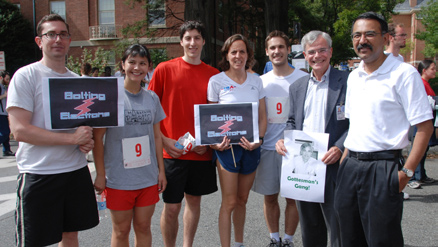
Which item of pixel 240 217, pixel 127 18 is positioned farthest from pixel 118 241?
pixel 127 18

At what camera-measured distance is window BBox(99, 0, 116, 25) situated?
2766 centimetres

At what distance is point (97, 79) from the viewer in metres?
2.92

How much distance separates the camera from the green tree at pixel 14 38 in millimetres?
27672

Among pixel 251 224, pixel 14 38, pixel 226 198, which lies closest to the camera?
pixel 226 198

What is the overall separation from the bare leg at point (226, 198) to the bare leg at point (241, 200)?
12cm

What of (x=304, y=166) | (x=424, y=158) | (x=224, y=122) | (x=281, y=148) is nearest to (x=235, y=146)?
(x=224, y=122)

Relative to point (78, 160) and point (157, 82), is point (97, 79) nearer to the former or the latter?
point (78, 160)

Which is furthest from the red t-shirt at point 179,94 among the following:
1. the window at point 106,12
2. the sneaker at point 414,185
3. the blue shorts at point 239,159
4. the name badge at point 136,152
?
the window at point 106,12

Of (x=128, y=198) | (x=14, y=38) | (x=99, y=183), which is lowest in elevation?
(x=128, y=198)

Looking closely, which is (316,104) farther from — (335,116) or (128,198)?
(128,198)

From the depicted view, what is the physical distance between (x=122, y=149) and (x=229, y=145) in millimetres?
1093

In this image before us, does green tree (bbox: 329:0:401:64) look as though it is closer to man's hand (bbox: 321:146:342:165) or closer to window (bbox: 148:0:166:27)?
window (bbox: 148:0:166:27)

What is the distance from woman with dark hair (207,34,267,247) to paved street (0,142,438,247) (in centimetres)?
79

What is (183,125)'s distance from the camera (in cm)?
382
